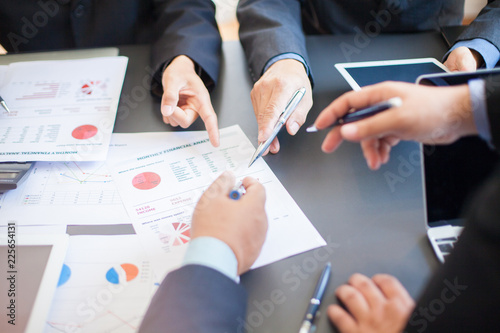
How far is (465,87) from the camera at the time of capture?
0.51 m

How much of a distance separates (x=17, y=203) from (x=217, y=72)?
1.87ft

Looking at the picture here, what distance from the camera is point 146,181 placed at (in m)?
0.71

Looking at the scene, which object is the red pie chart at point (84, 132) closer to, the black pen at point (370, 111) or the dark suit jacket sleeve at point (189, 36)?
the dark suit jacket sleeve at point (189, 36)

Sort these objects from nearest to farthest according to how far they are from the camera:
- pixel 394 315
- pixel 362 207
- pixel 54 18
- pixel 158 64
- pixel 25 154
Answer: pixel 394 315 < pixel 362 207 < pixel 25 154 < pixel 158 64 < pixel 54 18

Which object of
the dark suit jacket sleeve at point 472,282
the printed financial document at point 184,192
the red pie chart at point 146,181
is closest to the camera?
the dark suit jacket sleeve at point 472,282

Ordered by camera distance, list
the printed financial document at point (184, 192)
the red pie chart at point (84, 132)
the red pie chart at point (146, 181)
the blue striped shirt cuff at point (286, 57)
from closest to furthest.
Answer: the printed financial document at point (184, 192)
the red pie chart at point (146, 181)
the red pie chart at point (84, 132)
the blue striped shirt cuff at point (286, 57)

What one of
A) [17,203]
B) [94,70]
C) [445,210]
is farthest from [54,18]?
[445,210]

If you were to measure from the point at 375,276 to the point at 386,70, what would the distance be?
0.60m

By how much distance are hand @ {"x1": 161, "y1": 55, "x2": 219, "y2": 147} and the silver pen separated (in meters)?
0.10

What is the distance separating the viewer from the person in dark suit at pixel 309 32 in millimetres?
820

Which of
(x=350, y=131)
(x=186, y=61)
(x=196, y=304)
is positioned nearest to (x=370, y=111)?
(x=350, y=131)

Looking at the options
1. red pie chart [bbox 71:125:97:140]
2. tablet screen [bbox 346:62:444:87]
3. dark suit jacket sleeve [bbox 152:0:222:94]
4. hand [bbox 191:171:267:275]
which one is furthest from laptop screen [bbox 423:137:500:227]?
red pie chart [bbox 71:125:97:140]

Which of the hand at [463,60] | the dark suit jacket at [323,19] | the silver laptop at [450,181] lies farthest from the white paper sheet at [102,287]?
the hand at [463,60]

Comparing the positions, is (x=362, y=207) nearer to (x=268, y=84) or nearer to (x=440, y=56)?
(x=268, y=84)
